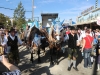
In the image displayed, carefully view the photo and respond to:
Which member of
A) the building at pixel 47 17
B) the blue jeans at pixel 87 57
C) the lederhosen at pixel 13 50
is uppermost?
the building at pixel 47 17

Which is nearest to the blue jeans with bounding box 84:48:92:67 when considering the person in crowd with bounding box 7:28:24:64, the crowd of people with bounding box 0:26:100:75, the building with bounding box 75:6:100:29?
the crowd of people with bounding box 0:26:100:75

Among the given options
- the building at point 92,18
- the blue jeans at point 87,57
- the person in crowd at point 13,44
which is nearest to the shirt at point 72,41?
the blue jeans at point 87,57

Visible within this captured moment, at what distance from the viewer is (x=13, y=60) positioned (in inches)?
250

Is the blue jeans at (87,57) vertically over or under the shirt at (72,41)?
under

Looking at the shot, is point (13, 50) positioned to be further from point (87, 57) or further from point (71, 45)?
point (87, 57)

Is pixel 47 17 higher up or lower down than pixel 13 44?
higher up

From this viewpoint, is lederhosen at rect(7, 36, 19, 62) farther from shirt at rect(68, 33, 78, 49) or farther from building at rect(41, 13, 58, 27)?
building at rect(41, 13, 58, 27)

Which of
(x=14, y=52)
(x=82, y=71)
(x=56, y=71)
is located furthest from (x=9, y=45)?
(x=82, y=71)

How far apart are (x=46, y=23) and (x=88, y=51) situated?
12.4 metres

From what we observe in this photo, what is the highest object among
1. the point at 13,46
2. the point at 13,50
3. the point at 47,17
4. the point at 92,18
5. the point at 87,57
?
the point at 92,18

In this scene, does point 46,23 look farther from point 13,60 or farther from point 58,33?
point 13,60

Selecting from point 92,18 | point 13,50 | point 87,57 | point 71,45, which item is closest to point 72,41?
point 71,45

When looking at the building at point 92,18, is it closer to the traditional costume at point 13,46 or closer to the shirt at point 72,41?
the shirt at point 72,41

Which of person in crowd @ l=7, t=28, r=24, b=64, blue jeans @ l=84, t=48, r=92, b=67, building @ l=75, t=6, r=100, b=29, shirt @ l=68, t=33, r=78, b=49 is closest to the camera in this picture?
person in crowd @ l=7, t=28, r=24, b=64
